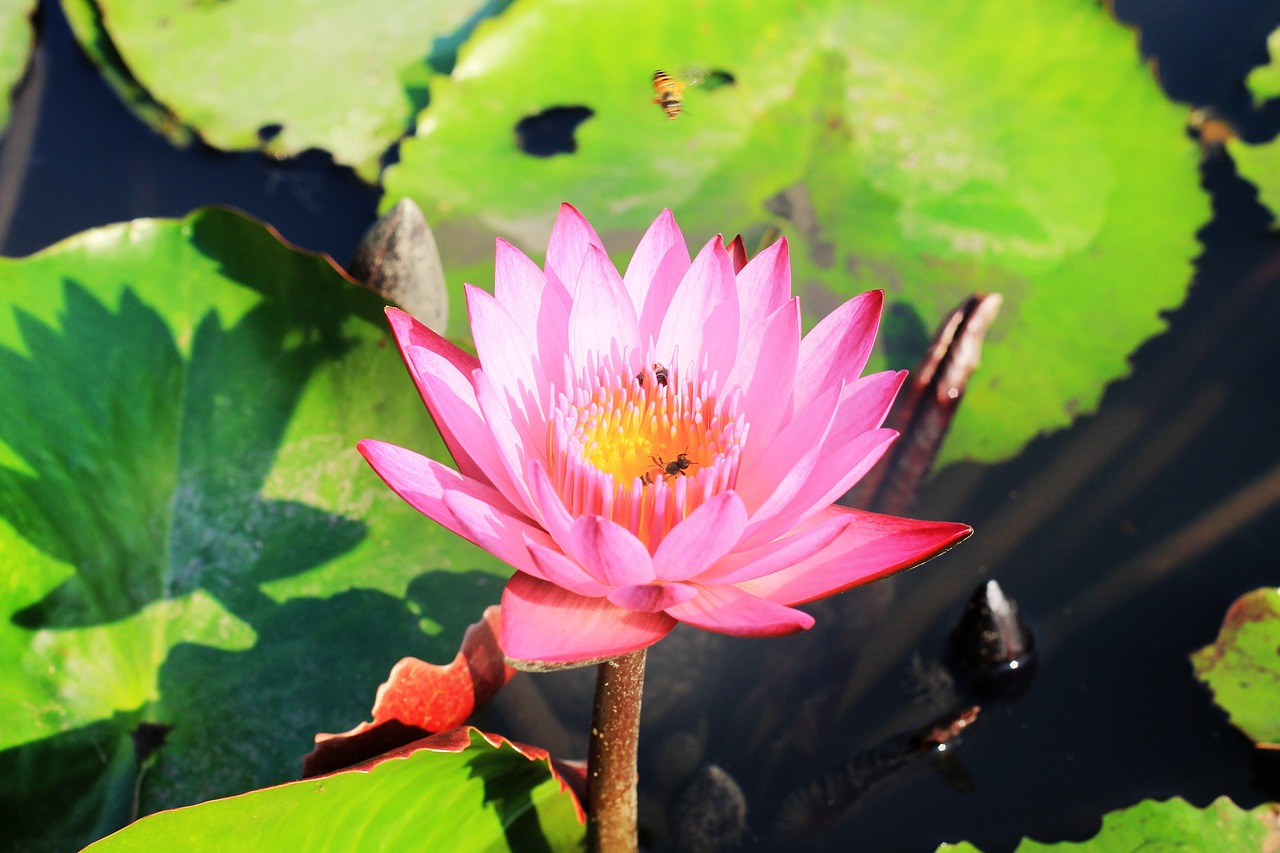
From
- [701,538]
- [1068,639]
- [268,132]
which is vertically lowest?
[1068,639]

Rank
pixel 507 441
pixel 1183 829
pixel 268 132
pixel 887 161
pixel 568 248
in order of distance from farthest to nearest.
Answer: pixel 268 132 → pixel 887 161 → pixel 1183 829 → pixel 568 248 → pixel 507 441

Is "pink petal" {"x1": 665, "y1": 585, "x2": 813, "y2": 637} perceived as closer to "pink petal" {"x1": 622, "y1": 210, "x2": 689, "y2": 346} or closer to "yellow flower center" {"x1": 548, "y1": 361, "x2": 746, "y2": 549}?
"yellow flower center" {"x1": 548, "y1": 361, "x2": 746, "y2": 549}

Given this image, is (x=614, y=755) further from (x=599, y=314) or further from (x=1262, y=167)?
(x=1262, y=167)

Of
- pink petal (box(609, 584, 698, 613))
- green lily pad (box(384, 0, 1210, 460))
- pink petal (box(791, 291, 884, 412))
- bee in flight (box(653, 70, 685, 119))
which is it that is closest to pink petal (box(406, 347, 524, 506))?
pink petal (box(609, 584, 698, 613))

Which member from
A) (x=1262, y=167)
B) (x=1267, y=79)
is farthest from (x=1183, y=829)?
(x=1267, y=79)

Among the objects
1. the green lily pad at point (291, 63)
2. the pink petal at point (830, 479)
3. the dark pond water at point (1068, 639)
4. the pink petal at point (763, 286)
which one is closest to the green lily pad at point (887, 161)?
the dark pond water at point (1068, 639)

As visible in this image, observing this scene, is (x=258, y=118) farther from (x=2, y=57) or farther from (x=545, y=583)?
(x=545, y=583)

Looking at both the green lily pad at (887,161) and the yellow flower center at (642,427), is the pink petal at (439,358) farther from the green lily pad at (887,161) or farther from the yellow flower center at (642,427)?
the green lily pad at (887,161)
